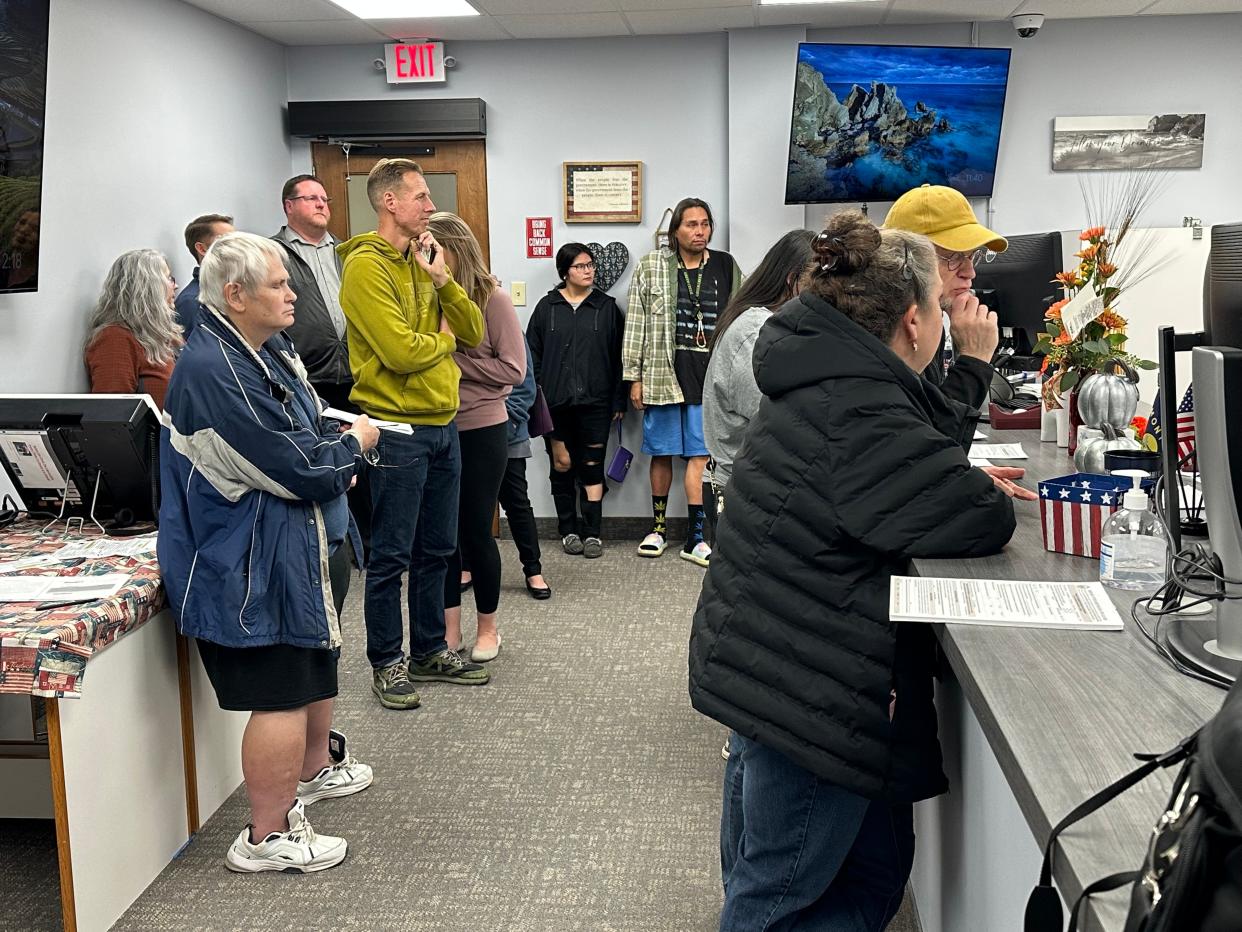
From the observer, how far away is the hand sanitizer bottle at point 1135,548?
166cm

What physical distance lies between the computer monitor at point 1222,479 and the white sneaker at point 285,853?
2012mm

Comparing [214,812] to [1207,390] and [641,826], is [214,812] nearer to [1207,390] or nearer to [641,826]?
[641,826]

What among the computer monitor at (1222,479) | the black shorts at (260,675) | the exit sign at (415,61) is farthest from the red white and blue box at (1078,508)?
the exit sign at (415,61)

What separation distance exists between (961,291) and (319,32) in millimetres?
4231

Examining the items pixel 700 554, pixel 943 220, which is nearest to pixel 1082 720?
pixel 943 220

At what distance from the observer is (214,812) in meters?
2.94

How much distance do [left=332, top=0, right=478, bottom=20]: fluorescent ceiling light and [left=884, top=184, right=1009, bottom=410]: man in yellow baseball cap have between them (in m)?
3.17

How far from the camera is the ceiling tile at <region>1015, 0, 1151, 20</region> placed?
507cm

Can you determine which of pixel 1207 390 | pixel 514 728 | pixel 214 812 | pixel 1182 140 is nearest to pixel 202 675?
pixel 214 812

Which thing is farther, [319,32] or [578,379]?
[578,379]

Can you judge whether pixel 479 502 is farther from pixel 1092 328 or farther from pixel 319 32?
pixel 319 32

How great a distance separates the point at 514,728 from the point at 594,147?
3.42 metres

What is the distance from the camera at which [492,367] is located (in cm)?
381

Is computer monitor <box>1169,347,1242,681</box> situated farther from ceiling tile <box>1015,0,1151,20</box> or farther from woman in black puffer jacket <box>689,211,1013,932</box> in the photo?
ceiling tile <box>1015,0,1151,20</box>
